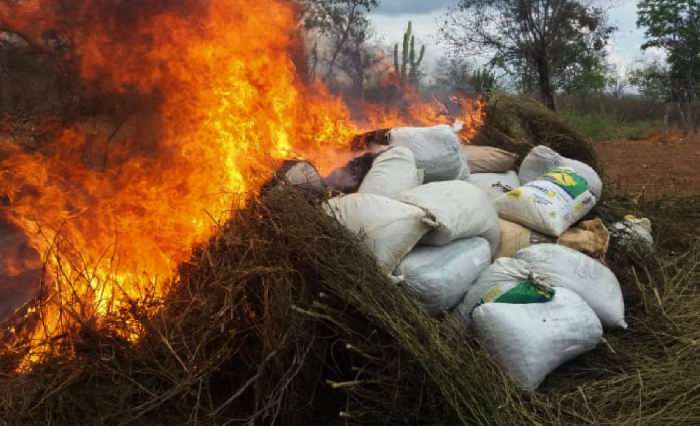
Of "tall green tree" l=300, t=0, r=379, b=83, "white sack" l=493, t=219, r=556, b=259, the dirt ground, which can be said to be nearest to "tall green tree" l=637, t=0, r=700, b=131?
the dirt ground

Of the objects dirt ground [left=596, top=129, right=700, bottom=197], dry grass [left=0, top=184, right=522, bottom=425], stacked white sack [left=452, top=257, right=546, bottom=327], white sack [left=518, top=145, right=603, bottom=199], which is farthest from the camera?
dirt ground [left=596, top=129, right=700, bottom=197]

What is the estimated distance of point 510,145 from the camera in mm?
5441

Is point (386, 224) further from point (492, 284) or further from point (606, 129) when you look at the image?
point (606, 129)

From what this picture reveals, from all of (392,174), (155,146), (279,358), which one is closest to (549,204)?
(392,174)

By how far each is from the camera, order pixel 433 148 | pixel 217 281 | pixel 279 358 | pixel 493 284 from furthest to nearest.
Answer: pixel 433 148
pixel 493 284
pixel 217 281
pixel 279 358

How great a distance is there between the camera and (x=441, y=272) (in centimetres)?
307

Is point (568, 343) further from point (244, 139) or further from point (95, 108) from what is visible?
point (95, 108)

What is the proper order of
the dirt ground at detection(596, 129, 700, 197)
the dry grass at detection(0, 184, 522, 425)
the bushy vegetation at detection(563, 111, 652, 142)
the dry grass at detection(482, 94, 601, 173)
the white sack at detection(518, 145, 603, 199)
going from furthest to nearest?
the bushy vegetation at detection(563, 111, 652, 142) < the dirt ground at detection(596, 129, 700, 197) < the dry grass at detection(482, 94, 601, 173) < the white sack at detection(518, 145, 603, 199) < the dry grass at detection(0, 184, 522, 425)

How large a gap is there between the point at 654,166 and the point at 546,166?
592cm

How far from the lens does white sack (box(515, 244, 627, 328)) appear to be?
10.9 ft

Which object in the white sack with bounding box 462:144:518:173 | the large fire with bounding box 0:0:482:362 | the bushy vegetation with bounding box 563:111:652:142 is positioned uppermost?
the large fire with bounding box 0:0:482:362

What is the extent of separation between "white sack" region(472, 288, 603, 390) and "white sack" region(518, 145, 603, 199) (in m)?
2.04

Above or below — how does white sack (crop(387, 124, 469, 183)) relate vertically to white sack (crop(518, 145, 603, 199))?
above

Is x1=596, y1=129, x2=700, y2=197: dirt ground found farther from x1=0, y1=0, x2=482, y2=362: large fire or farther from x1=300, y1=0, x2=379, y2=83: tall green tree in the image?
x1=0, y1=0, x2=482, y2=362: large fire
